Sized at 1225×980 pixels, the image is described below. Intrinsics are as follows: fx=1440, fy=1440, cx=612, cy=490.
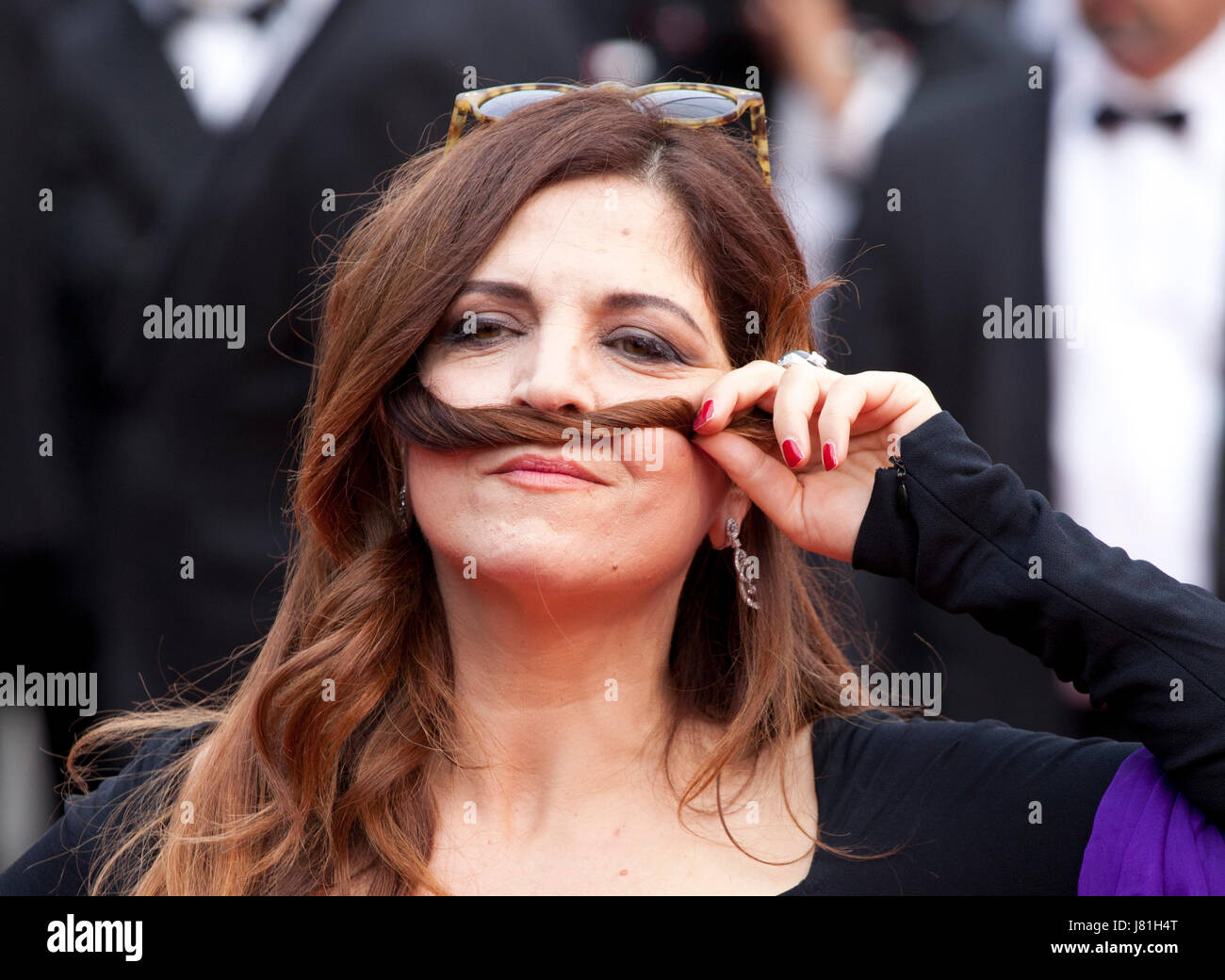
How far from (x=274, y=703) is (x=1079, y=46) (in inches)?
133

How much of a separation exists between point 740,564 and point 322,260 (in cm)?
166

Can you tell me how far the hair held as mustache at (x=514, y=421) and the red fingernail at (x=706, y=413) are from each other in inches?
2.0

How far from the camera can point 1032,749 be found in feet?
8.64

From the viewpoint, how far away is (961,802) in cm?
261

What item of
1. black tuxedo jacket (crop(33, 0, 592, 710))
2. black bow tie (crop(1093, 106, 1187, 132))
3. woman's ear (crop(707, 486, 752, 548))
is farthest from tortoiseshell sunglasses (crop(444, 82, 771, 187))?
black bow tie (crop(1093, 106, 1187, 132))

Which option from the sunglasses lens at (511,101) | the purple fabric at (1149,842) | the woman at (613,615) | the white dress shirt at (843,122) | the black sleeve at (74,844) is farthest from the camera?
the white dress shirt at (843,122)

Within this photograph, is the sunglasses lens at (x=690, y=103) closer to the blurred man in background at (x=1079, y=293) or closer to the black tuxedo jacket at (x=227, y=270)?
the black tuxedo jacket at (x=227, y=270)

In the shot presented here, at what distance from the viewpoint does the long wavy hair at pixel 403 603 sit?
258 centimetres

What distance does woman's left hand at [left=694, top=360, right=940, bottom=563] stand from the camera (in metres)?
2.49

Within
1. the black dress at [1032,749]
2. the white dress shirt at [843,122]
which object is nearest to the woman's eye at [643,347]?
the black dress at [1032,749]

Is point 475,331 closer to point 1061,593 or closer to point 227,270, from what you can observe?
point 1061,593

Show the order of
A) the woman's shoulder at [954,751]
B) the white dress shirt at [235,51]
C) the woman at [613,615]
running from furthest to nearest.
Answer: the white dress shirt at [235,51], the woman's shoulder at [954,751], the woman at [613,615]
